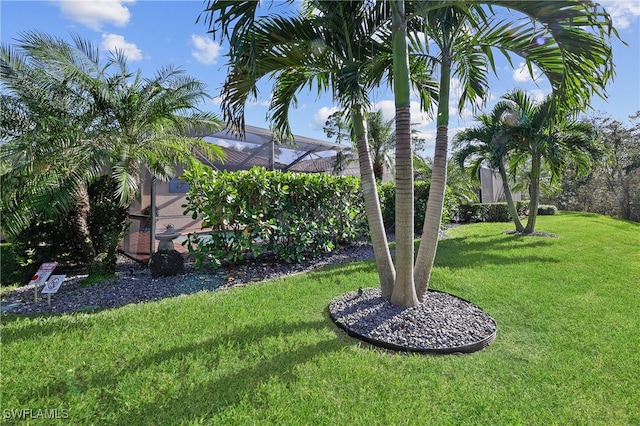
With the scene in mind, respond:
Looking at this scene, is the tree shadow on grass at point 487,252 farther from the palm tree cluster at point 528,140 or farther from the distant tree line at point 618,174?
the distant tree line at point 618,174

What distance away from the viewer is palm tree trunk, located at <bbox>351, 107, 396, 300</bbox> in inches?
152

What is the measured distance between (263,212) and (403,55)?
3637 mm

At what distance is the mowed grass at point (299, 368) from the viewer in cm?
211

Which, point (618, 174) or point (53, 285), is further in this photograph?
point (618, 174)

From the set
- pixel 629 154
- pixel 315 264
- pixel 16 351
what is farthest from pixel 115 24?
pixel 629 154

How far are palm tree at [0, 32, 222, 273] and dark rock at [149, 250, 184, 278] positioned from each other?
2.77 feet

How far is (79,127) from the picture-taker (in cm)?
536

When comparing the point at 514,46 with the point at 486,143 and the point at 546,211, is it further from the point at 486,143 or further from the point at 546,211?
the point at 546,211

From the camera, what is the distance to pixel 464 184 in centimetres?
1638

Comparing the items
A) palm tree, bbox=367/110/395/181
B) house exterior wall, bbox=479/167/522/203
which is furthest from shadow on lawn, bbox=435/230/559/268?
house exterior wall, bbox=479/167/522/203

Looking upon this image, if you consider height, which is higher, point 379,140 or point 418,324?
point 379,140

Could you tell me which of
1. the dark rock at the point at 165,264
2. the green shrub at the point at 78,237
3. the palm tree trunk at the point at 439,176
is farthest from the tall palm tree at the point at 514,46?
the green shrub at the point at 78,237

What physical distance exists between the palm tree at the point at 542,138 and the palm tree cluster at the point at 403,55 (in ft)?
25.4

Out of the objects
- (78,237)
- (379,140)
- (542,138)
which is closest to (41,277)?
(78,237)
